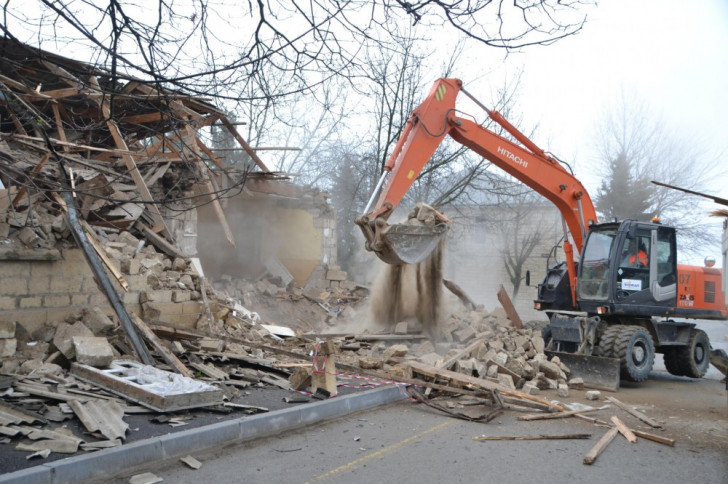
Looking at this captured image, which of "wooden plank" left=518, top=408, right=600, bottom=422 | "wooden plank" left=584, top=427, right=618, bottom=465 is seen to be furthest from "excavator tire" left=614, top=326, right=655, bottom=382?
"wooden plank" left=584, top=427, right=618, bottom=465

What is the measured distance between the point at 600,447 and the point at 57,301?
7.92 meters

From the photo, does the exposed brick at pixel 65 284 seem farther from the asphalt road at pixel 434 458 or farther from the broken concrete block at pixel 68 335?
the asphalt road at pixel 434 458

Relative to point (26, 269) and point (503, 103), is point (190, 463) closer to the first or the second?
point (26, 269)

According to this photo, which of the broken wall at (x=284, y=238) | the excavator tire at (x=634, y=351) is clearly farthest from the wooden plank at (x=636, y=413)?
the broken wall at (x=284, y=238)

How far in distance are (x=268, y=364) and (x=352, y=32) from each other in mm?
5750

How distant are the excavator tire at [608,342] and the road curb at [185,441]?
4.76 metres

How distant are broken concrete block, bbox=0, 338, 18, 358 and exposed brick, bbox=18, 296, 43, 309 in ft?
2.37

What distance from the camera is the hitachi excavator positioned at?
11055 mm

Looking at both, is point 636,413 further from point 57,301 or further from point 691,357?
point 57,301

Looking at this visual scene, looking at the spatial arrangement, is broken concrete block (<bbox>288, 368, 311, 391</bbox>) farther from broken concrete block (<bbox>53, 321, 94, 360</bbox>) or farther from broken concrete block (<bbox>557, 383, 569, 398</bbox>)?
broken concrete block (<bbox>557, 383, 569, 398</bbox>)

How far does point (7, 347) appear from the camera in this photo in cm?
825

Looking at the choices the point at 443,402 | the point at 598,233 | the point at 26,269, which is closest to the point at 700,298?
the point at 598,233

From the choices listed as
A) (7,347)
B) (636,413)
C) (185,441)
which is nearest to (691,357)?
(636,413)

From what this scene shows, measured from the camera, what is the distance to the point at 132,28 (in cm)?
541
